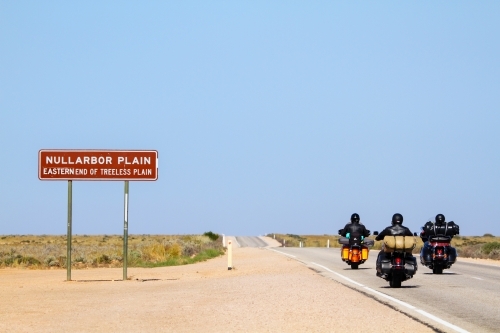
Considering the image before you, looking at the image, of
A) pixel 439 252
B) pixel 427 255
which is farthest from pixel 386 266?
pixel 427 255

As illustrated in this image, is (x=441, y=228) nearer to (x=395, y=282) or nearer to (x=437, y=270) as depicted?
(x=437, y=270)

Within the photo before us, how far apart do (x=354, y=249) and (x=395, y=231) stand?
30.5 feet

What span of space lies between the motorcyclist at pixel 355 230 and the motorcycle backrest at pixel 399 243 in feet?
27.3

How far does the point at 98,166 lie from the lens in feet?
93.2

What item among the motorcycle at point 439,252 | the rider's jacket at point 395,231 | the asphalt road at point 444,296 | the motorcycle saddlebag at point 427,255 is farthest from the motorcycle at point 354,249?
the rider's jacket at point 395,231

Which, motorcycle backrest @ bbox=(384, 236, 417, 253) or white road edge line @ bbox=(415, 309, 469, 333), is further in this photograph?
motorcycle backrest @ bbox=(384, 236, 417, 253)

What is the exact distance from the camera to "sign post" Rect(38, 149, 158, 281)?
1113 inches

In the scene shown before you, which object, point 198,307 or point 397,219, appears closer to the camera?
point 198,307

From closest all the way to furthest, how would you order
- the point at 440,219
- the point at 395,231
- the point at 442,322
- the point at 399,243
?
the point at 442,322
the point at 399,243
the point at 395,231
the point at 440,219

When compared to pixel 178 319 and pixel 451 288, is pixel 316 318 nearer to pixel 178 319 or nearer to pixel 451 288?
pixel 178 319

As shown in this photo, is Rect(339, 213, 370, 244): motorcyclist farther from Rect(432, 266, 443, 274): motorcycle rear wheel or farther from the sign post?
the sign post

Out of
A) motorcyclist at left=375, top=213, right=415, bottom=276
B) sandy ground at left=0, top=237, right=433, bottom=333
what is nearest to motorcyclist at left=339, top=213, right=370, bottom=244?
sandy ground at left=0, top=237, right=433, bottom=333

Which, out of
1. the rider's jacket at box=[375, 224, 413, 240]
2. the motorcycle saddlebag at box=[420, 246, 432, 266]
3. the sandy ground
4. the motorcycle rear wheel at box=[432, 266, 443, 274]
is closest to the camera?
the sandy ground

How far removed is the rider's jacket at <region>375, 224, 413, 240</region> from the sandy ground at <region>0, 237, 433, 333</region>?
1.78m
